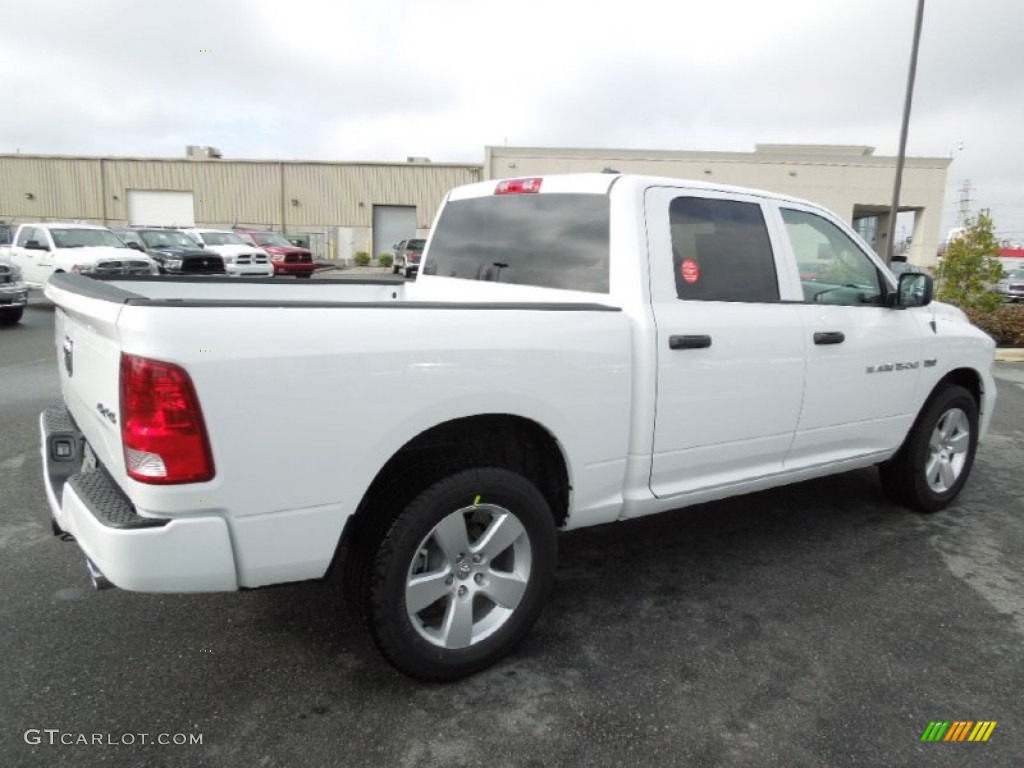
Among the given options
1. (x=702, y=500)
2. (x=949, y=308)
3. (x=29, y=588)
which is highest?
(x=949, y=308)

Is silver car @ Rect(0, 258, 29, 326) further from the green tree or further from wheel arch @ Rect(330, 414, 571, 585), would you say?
the green tree

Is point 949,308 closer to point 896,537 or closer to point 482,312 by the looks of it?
point 896,537

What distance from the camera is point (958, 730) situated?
2.51 metres

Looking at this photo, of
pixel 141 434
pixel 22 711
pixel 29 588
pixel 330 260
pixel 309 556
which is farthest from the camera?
pixel 330 260

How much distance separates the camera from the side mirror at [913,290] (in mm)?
3969

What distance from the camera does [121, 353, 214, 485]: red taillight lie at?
1997mm

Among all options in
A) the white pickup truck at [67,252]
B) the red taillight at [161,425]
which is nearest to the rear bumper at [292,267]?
the white pickup truck at [67,252]

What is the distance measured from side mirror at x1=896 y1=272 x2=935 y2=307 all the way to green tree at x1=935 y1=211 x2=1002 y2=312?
11028mm

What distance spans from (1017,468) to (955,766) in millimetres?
4235

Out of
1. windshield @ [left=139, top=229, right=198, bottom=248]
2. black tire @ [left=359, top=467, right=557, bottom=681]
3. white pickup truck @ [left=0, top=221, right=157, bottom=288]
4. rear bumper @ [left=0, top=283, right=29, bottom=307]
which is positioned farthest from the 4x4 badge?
windshield @ [left=139, top=229, right=198, bottom=248]

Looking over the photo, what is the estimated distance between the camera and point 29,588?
3330mm

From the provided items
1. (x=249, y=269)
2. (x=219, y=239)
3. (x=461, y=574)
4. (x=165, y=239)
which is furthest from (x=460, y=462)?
(x=219, y=239)

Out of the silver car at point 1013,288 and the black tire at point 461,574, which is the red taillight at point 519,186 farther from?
the silver car at point 1013,288

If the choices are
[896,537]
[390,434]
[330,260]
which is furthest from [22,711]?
[330,260]
